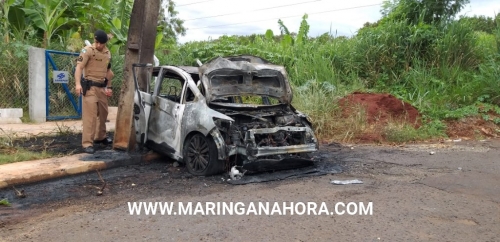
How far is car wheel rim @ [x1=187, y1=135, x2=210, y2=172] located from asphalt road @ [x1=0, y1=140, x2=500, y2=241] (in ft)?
0.74

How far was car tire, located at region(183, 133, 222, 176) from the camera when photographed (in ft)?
20.7

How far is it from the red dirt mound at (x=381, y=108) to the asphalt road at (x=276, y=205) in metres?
3.47

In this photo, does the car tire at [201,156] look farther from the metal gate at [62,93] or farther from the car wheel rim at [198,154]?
the metal gate at [62,93]

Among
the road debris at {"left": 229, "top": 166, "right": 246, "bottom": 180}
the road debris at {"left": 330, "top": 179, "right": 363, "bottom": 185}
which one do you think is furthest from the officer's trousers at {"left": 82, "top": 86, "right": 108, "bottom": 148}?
the road debris at {"left": 330, "top": 179, "right": 363, "bottom": 185}

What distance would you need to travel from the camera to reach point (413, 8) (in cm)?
1563

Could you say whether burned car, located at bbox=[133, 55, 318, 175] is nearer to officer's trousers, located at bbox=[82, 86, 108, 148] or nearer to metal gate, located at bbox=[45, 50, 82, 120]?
officer's trousers, located at bbox=[82, 86, 108, 148]

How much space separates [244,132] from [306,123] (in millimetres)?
1206

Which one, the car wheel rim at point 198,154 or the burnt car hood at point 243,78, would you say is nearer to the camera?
the car wheel rim at point 198,154

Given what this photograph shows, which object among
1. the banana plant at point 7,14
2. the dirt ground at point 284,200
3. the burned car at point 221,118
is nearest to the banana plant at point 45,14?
the banana plant at point 7,14

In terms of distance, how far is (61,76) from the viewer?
10.8m

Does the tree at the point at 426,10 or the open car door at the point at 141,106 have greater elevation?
the tree at the point at 426,10

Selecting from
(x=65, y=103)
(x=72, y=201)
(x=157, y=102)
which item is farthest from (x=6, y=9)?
(x=72, y=201)

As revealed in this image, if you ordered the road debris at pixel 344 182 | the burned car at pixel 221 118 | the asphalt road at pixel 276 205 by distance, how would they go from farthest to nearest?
the burned car at pixel 221 118 → the road debris at pixel 344 182 → the asphalt road at pixel 276 205

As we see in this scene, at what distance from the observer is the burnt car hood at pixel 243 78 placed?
22.4 ft
